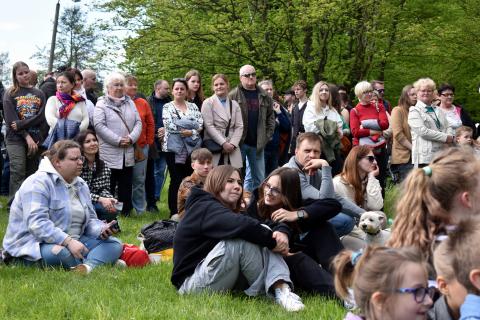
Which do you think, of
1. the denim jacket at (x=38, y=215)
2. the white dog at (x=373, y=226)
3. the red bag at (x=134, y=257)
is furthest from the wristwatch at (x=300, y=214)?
the denim jacket at (x=38, y=215)

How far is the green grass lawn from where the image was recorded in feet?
16.2

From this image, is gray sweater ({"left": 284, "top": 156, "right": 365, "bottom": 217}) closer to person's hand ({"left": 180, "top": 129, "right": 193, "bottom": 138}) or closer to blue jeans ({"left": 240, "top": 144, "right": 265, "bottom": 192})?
person's hand ({"left": 180, "top": 129, "right": 193, "bottom": 138})

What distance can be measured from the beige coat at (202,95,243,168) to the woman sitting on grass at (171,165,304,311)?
182 inches

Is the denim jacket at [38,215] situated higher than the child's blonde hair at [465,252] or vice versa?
the child's blonde hair at [465,252]

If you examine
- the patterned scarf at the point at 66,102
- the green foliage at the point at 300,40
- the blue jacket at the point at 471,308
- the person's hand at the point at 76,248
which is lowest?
the person's hand at the point at 76,248

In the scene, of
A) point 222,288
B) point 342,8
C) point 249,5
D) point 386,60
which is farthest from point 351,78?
point 222,288

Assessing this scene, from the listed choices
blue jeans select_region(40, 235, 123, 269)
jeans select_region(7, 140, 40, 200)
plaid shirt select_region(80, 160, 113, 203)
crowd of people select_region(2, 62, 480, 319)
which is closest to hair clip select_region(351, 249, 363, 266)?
crowd of people select_region(2, 62, 480, 319)

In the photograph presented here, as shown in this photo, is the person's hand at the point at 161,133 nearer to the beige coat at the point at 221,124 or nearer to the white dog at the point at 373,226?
the beige coat at the point at 221,124

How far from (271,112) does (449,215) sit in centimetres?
694

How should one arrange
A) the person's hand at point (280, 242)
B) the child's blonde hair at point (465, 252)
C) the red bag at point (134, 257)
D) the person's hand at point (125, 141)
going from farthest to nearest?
the person's hand at point (125, 141), the red bag at point (134, 257), the person's hand at point (280, 242), the child's blonde hair at point (465, 252)

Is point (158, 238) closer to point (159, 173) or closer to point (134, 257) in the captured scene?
point (134, 257)

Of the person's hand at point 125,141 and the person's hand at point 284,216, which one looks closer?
the person's hand at point 284,216

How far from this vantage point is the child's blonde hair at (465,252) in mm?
3168

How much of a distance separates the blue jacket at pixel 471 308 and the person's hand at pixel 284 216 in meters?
2.87
